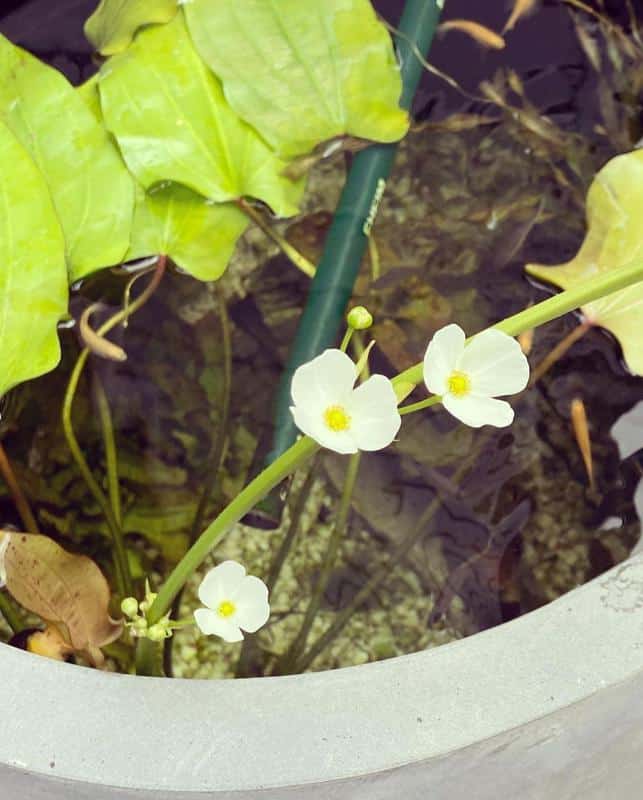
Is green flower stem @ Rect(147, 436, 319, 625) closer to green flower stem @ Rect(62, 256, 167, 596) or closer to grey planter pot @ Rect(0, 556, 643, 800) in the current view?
grey planter pot @ Rect(0, 556, 643, 800)

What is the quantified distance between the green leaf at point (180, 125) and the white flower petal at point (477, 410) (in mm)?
375

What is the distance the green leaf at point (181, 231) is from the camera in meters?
0.71

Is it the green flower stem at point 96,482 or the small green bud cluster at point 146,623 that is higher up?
the small green bud cluster at point 146,623

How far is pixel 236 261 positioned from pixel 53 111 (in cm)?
21

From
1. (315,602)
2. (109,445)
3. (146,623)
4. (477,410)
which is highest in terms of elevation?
(477,410)

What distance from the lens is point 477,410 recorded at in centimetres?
39

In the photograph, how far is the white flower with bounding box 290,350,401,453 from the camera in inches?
14.1

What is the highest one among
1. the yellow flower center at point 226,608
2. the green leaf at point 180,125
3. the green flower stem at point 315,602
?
the green leaf at point 180,125

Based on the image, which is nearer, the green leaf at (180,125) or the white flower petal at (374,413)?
the white flower petal at (374,413)

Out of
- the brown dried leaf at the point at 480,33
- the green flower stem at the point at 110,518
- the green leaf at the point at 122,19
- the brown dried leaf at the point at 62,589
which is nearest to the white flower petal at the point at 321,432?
the brown dried leaf at the point at 62,589

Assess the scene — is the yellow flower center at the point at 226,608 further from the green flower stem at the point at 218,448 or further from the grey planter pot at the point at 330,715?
the green flower stem at the point at 218,448

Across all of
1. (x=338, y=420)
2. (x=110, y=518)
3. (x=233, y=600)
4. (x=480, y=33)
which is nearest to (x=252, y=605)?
(x=233, y=600)

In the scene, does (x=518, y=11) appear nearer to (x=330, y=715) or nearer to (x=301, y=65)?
(x=301, y=65)

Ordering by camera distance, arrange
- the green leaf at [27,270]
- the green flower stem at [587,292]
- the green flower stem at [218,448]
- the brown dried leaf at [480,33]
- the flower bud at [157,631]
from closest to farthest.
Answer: the green flower stem at [587,292] → the flower bud at [157,631] → the green leaf at [27,270] → the green flower stem at [218,448] → the brown dried leaf at [480,33]
